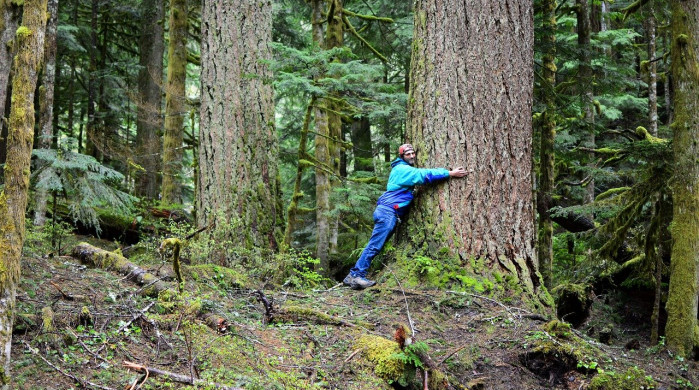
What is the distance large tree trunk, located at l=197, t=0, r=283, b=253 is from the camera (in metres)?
7.46

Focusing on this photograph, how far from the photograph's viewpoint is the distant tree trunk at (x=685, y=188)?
6762 mm

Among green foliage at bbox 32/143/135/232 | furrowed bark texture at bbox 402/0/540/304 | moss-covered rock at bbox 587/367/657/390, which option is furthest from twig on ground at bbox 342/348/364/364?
green foliage at bbox 32/143/135/232

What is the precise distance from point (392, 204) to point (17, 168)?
4.14 m

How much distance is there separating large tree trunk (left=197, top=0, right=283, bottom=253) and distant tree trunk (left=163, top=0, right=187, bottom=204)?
6103mm

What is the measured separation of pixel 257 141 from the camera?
25.1 ft

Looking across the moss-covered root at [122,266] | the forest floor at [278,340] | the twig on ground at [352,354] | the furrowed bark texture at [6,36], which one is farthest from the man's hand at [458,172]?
the furrowed bark texture at [6,36]

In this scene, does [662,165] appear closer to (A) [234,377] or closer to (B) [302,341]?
(B) [302,341]

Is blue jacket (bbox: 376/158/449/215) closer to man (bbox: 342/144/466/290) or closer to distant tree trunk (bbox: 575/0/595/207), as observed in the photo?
man (bbox: 342/144/466/290)

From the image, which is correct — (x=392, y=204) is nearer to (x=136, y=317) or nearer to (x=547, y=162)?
(x=136, y=317)

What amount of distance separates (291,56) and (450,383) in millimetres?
4798

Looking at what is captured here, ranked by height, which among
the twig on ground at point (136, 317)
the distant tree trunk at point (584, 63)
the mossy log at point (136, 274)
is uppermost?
Result: the distant tree trunk at point (584, 63)

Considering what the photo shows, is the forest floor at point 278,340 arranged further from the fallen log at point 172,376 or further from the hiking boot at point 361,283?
the hiking boot at point 361,283

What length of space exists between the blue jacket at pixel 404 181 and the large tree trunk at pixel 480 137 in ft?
0.57

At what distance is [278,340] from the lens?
471 cm
